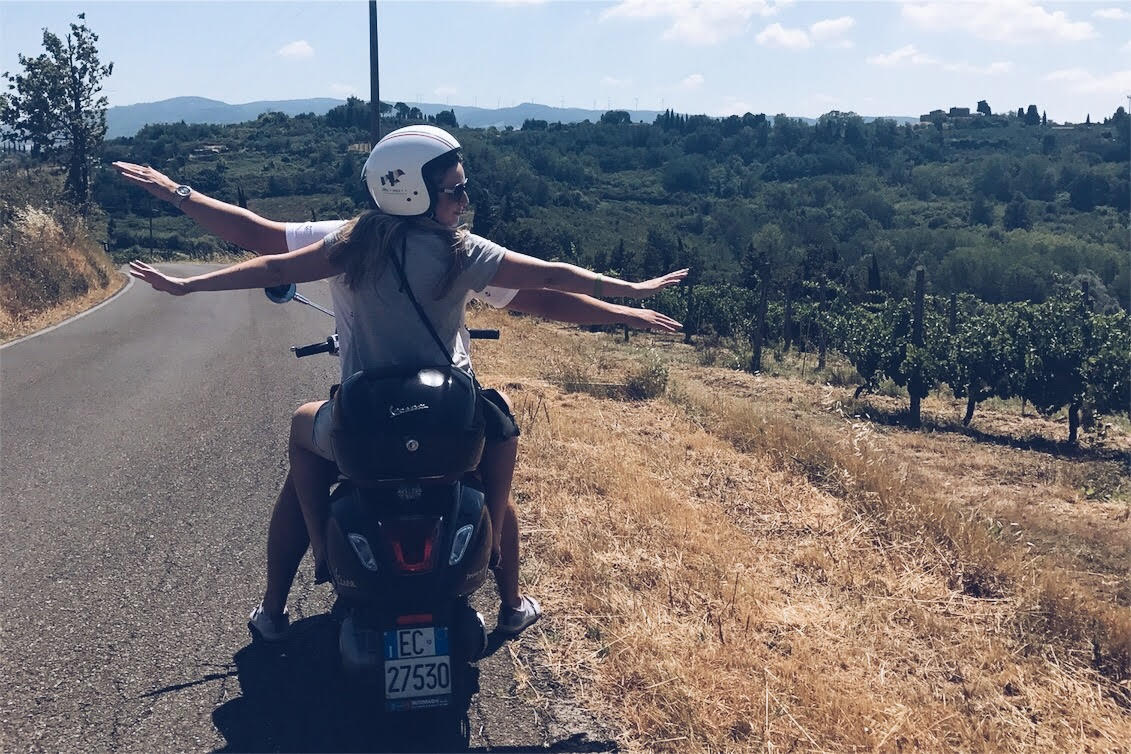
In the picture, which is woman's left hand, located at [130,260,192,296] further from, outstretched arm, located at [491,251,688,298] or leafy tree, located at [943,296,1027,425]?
leafy tree, located at [943,296,1027,425]

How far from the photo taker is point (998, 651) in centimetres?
402

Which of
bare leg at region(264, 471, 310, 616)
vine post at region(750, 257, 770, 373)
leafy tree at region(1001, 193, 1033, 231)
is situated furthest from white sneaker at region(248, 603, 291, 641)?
leafy tree at region(1001, 193, 1033, 231)

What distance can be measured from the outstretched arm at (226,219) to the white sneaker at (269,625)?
135cm

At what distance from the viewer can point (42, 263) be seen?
67.3 ft

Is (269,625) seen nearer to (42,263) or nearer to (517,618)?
(517,618)

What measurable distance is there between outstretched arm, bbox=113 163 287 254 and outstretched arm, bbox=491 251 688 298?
803 mm

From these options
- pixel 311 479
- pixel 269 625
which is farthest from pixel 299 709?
pixel 311 479

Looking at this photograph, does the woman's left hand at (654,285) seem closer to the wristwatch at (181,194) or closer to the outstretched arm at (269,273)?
the outstretched arm at (269,273)

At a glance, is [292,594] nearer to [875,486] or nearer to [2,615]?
[2,615]

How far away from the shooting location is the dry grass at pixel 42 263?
1719 cm

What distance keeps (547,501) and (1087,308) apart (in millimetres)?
15925

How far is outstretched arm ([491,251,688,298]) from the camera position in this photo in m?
3.24

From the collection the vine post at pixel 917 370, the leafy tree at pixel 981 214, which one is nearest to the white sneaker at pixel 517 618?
the vine post at pixel 917 370

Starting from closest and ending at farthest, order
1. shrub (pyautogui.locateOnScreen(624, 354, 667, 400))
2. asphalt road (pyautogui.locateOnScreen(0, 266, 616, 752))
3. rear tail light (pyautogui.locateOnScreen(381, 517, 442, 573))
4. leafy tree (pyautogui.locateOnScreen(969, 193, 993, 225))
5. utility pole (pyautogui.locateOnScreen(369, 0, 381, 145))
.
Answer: rear tail light (pyautogui.locateOnScreen(381, 517, 442, 573)) < asphalt road (pyautogui.locateOnScreen(0, 266, 616, 752)) < shrub (pyautogui.locateOnScreen(624, 354, 667, 400)) < utility pole (pyautogui.locateOnScreen(369, 0, 381, 145)) < leafy tree (pyautogui.locateOnScreen(969, 193, 993, 225))
